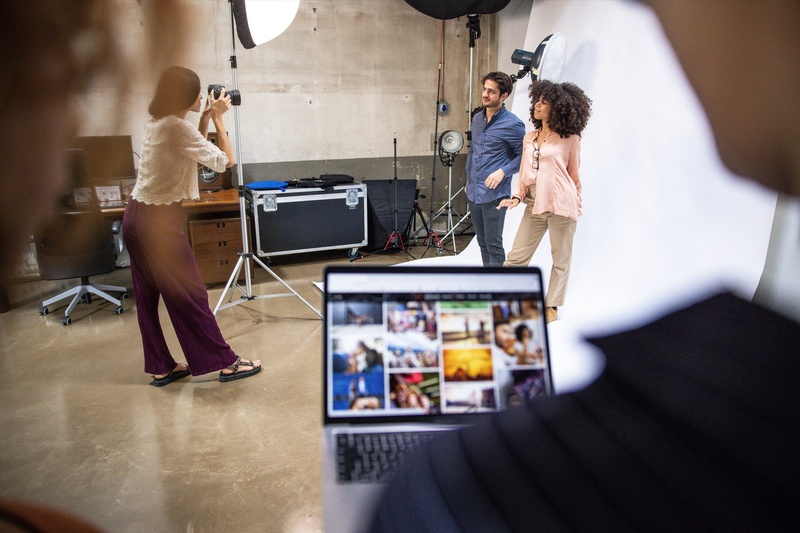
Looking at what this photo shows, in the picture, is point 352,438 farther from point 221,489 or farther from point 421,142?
point 421,142

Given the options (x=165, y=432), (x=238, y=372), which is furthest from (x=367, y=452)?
(x=238, y=372)

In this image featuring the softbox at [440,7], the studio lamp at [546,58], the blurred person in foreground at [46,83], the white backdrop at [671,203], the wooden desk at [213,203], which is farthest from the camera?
the wooden desk at [213,203]

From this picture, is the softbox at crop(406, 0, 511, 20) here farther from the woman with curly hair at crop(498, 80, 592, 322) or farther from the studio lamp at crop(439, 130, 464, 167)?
the studio lamp at crop(439, 130, 464, 167)

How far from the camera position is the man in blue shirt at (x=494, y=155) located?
359cm

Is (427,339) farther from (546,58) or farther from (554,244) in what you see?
(546,58)

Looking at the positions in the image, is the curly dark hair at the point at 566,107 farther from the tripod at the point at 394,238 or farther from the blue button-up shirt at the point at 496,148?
the tripod at the point at 394,238

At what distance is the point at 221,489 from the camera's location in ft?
6.38

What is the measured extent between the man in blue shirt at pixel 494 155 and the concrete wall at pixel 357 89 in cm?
202

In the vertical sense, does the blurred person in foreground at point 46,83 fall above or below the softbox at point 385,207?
above

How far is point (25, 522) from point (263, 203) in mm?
4656

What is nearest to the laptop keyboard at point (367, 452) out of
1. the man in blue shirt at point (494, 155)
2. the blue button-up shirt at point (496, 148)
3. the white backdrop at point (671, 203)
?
the white backdrop at point (671, 203)

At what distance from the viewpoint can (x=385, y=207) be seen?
17.5 feet

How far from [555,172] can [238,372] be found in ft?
6.94

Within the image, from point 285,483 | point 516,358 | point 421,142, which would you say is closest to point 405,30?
point 421,142
